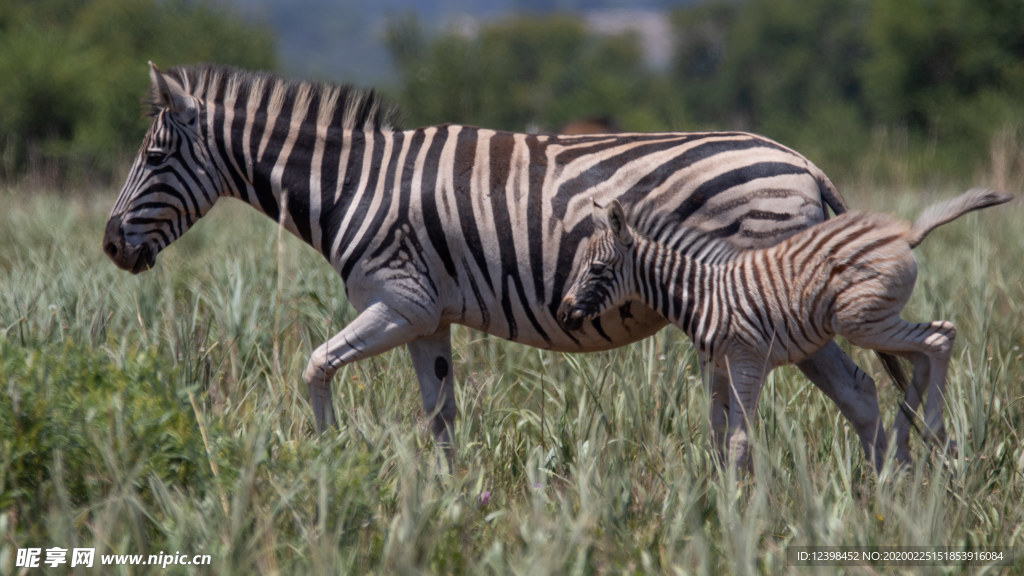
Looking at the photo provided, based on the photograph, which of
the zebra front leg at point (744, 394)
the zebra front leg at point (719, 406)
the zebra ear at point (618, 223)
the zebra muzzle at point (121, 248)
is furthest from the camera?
the zebra muzzle at point (121, 248)

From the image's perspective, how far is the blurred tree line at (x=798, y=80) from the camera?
29500 millimetres

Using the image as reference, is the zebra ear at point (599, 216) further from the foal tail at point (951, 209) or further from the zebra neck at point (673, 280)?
the foal tail at point (951, 209)

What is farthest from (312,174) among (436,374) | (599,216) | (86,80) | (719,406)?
(86,80)

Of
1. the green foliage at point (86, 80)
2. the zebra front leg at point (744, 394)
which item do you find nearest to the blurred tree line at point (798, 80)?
the zebra front leg at point (744, 394)

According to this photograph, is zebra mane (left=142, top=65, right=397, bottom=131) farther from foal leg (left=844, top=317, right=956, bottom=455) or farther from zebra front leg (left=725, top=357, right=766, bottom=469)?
foal leg (left=844, top=317, right=956, bottom=455)

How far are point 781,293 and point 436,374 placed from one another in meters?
1.71

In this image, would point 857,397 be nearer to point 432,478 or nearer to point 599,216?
point 599,216

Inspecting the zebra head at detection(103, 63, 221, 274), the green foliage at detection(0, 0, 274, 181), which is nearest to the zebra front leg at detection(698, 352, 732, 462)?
the zebra head at detection(103, 63, 221, 274)

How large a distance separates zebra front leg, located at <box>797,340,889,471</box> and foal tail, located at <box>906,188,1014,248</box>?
0.70 meters

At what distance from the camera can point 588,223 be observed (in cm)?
425

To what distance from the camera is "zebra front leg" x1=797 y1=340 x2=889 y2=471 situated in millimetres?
4156

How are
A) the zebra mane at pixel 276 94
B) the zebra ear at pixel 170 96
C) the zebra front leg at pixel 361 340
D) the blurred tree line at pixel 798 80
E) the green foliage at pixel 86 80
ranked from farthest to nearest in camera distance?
the blurred tree line at pixel 798 80, the green foliage at pixel 86 80, the zebra mane at pixel 276 94, the zebra ear at pixel 170 96, the zebra front leg at pixel 361 340

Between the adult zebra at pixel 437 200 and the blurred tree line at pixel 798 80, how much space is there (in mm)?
905

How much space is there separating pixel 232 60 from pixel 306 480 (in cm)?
3915
